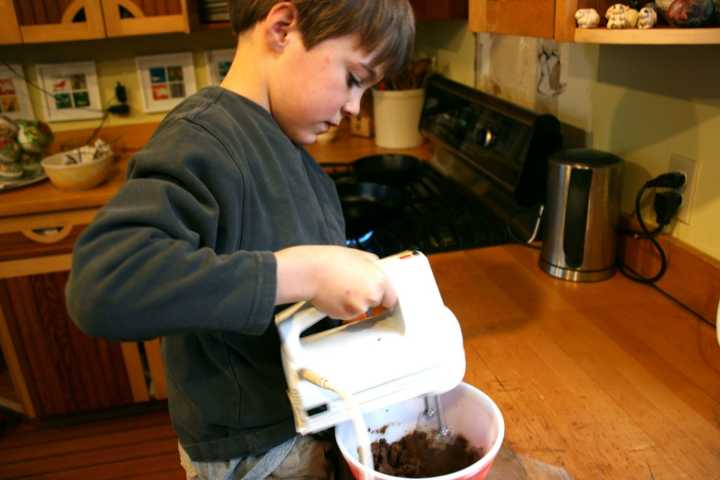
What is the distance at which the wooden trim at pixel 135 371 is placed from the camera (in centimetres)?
192

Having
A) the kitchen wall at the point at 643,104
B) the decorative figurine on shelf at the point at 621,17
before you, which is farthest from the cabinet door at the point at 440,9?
the decorative figurine on shelf at the point at 621,17

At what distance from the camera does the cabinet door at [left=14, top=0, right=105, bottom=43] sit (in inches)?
72.7

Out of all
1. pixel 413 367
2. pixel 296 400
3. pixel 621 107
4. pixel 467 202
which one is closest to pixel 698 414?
pixel 413 367

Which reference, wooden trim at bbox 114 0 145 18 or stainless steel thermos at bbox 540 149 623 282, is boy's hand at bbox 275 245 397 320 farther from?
wooden trim at bbox 114 0 145 18

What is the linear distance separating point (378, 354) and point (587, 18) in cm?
56

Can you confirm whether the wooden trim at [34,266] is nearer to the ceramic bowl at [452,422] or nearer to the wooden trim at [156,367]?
the wooden trim at [156,367]

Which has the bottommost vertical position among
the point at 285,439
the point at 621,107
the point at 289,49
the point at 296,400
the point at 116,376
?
the point at 116,376

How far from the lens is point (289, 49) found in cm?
71

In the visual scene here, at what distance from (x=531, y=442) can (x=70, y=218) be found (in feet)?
4.94

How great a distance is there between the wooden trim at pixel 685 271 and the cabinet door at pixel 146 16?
152 centimetres

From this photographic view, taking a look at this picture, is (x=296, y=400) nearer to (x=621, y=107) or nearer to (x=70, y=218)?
(x=621, y=107)

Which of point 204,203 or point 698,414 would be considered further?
point 698,414

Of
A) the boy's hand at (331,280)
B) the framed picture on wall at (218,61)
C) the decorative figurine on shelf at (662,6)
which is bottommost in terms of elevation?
the boy's hand at (331,280)

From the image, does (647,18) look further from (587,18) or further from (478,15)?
(478,15)
